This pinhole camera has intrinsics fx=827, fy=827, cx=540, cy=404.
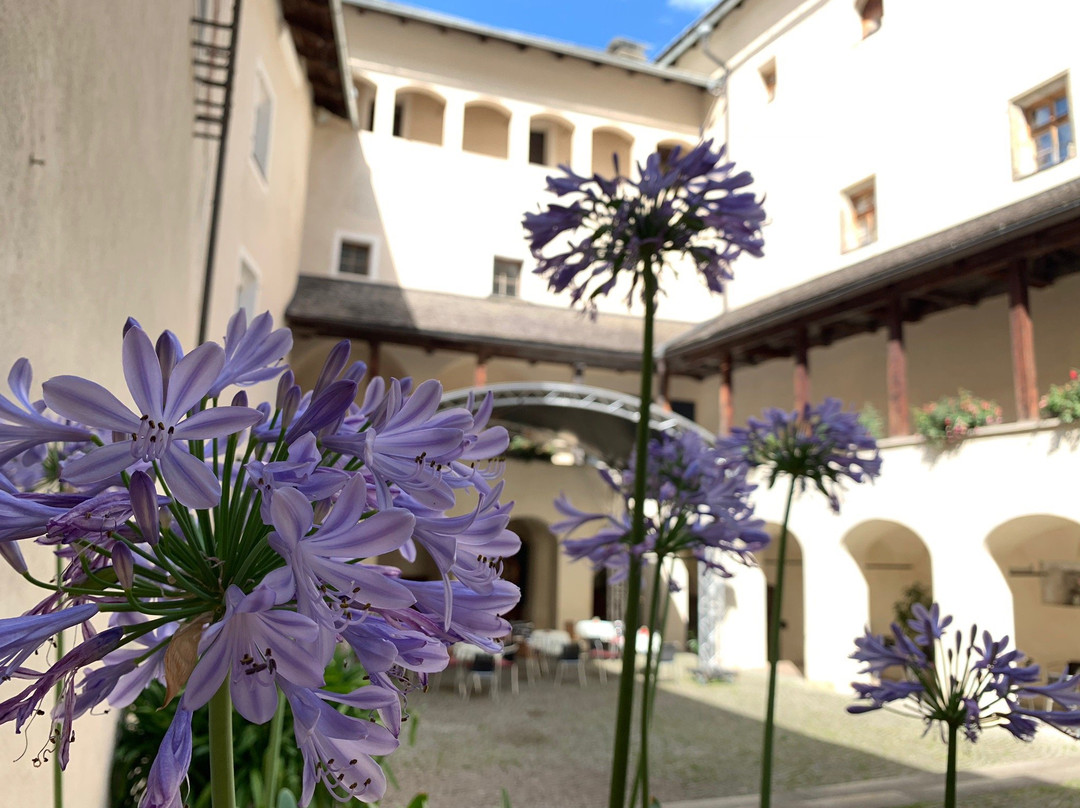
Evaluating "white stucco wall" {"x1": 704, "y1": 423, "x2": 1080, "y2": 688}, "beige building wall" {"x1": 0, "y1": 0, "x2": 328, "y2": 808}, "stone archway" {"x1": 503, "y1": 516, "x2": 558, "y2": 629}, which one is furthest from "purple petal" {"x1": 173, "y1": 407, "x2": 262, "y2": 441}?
"stone archway" {"x1": 503, "y1": 516, "x2": 558, "y2": 629}

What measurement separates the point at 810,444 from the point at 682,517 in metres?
0.83

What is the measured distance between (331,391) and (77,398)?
8.9 inches

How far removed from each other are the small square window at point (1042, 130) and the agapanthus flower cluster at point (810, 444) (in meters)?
9.84

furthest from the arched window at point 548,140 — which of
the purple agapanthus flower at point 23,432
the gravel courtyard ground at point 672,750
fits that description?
the purple agapanthus flower at point 23,432

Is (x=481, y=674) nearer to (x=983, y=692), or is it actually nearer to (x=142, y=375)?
(x=983, y=692)

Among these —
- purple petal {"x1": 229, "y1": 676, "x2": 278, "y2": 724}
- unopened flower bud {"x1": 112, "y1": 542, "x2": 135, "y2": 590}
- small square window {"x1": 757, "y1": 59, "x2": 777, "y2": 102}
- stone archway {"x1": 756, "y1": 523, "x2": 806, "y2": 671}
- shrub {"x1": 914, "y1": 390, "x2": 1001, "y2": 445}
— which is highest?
small square window {"x1": 757, "y1": 59, "x2": 777, "y2": 102}

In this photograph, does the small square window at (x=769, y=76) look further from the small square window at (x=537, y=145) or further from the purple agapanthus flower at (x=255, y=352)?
the purple agapanthus flower at (x=255, y=352)

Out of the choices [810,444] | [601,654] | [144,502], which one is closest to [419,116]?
[601,654]

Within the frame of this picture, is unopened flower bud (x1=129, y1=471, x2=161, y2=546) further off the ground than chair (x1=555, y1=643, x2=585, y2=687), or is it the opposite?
unopened flower bud (x1=129, y1=471, x2=161, y2=546)

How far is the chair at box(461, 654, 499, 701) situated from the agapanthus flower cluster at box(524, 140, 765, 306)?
392 inches

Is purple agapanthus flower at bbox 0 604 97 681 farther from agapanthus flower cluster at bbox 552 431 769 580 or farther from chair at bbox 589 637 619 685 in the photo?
chair at bbox 589 637 619 685

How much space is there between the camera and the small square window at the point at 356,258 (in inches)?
680

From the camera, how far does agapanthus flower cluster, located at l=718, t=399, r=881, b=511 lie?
3145 mm

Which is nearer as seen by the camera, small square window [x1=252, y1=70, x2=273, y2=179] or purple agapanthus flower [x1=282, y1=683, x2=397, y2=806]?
purple agapanthus flower [x1=282, y1=683, x2=397, y2=806]
